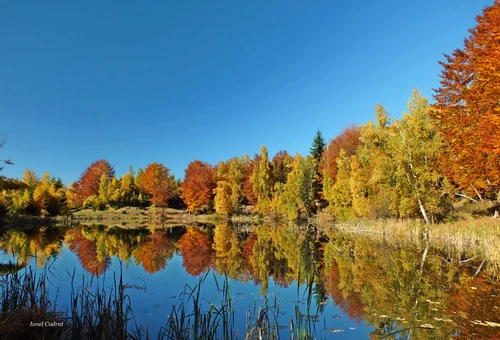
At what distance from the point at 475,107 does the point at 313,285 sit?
13.1 metres

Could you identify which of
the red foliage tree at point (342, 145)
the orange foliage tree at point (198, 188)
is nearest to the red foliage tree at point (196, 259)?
the red foliage tree at point (342, 145)

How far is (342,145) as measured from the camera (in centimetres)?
5672

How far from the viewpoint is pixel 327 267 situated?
42.4ft

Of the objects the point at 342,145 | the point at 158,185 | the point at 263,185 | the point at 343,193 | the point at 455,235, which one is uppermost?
the point at 342,145

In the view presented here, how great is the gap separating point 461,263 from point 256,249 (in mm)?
10085

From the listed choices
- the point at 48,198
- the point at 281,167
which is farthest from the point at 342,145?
the point at 48,198

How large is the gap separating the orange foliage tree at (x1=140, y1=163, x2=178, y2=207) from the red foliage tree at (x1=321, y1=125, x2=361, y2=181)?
94.8 feet

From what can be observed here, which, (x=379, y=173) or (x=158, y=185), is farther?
(x=158, y=185)

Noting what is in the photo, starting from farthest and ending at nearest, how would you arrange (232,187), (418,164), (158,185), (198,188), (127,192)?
(127,192), (158,185), (198,188), (232,187), (418,164)

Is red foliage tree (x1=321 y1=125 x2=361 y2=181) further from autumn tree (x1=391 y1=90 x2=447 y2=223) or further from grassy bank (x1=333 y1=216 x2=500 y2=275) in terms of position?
grassy bank (x1=333 y1=216 x2=500 y2=275)

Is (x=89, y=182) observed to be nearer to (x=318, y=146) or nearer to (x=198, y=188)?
(x=198, y=188)

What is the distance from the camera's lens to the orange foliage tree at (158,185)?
58000 millimetres

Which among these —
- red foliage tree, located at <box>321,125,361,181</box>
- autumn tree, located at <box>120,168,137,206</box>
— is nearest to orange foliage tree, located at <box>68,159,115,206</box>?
autumn tree, located at <box>120,168,137,206</box>

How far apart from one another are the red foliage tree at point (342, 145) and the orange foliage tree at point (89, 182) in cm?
4550
